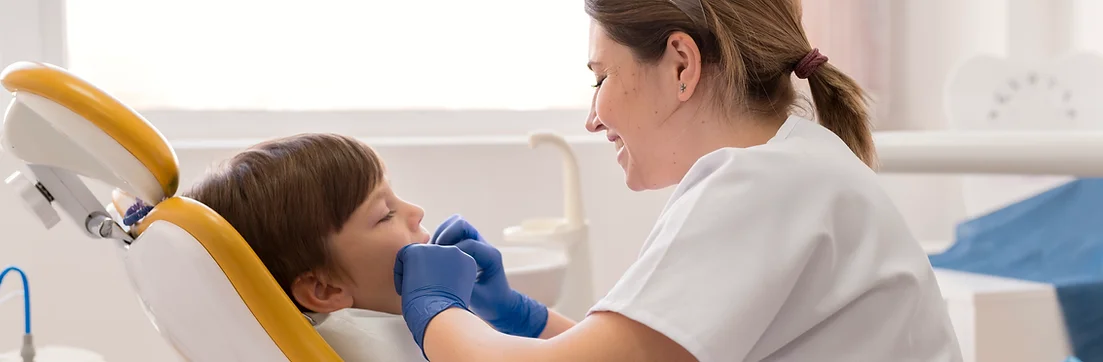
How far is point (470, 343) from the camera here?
37.9 inches

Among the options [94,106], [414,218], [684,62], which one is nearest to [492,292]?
[414,218]

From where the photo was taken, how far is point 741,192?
92 centimetres

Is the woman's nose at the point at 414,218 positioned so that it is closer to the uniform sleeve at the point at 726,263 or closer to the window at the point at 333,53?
the uniform sleeve at the point at 726,263

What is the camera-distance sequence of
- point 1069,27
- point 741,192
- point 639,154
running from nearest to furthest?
point 741,192 < point 639,154 < point 1069,27

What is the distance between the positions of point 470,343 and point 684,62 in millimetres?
419

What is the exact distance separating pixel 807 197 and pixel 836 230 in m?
0.05

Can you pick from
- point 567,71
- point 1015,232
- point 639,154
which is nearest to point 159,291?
point 639,154

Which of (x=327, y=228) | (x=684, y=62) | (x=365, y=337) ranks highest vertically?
(x=684, y=62)

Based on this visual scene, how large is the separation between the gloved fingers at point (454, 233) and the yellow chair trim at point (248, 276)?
32cm

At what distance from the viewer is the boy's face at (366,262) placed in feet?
3.80

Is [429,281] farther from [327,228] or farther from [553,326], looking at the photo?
[553,326]

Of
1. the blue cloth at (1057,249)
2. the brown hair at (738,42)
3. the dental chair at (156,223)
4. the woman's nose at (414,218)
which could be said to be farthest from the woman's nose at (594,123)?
the blue cloth at (1057,249)

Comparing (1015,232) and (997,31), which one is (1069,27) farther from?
(1015,232)

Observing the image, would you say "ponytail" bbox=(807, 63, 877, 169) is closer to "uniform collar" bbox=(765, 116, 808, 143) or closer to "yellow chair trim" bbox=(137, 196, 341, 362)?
"uniform collar" bbox=(765, 116, 808, 143)
